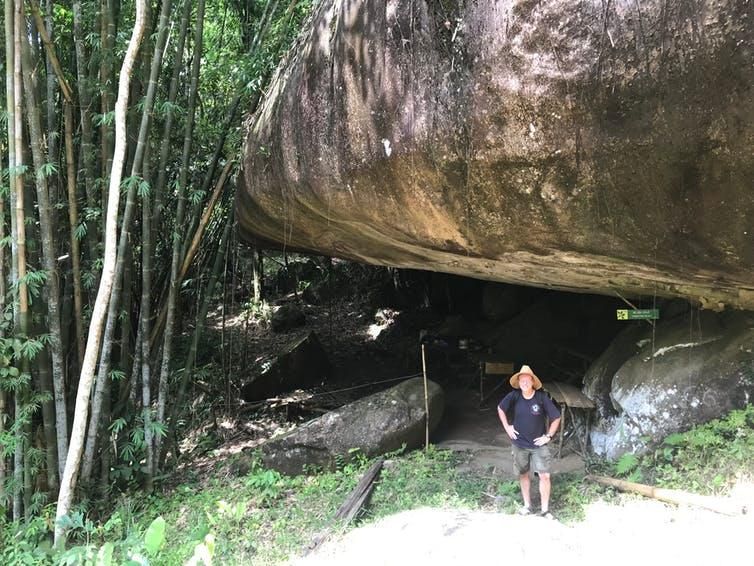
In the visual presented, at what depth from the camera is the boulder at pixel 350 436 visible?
5.59m

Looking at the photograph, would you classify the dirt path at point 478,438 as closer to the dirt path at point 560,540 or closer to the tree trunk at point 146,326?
the dirt path at point 560,540

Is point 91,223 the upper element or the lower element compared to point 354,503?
upper

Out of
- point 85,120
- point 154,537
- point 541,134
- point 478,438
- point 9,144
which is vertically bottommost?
point 478,438

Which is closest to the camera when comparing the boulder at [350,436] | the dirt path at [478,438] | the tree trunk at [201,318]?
the dirt path at [478,438]

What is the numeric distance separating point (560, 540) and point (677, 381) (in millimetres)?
2057

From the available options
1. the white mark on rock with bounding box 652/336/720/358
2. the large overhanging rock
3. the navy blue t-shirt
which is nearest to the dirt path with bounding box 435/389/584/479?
the navy blue t-shirt

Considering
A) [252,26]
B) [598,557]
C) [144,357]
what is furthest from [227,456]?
[252,26]

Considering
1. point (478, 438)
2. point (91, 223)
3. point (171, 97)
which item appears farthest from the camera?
point (478, 438)

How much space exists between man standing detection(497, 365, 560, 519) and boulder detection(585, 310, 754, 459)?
1.18 metres

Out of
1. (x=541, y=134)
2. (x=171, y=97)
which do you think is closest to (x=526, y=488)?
(x=541, y=134)

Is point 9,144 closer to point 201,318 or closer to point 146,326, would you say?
point 146,326

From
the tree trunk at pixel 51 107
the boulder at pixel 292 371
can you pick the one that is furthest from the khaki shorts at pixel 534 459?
the boulder at pixel 292 371

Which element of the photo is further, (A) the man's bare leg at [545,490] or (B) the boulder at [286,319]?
(B) the boulder at [286,319]

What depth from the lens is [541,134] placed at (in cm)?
331
